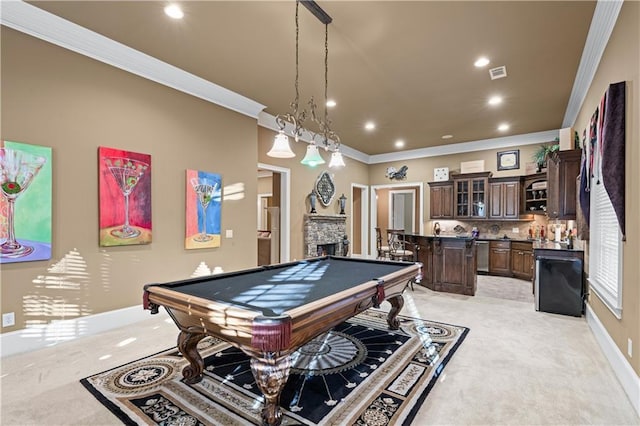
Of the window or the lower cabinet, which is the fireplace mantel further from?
the window

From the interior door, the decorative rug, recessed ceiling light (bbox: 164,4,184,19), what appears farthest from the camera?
the interior door

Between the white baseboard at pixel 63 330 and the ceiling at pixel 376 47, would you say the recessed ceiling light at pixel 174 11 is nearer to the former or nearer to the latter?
the ceiling at pixel 376 47

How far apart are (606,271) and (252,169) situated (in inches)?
180

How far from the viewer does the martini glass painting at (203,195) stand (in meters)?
4.22

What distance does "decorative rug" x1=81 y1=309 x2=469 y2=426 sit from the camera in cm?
192

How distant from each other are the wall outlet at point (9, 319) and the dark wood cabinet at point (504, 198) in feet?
25.7

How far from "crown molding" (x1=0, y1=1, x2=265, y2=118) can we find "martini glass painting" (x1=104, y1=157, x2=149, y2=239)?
1.06 m

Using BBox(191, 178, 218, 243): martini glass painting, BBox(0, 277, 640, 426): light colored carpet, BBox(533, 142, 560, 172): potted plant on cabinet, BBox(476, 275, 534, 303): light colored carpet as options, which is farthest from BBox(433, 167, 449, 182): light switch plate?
BBox(191, 178, 218, 243): martini glass painting

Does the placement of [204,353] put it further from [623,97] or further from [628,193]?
[623,97]

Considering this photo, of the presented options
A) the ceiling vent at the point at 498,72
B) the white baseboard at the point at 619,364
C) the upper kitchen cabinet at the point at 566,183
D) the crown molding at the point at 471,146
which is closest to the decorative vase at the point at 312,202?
the crown molding at the point at 471,146

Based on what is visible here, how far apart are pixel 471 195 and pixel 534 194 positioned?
47.4 inches

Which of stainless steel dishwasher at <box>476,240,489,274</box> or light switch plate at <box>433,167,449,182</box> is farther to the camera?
light switch plate at <box>433,167,449,182</box>

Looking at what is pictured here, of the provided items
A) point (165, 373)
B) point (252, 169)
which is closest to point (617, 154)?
point (165, 373)

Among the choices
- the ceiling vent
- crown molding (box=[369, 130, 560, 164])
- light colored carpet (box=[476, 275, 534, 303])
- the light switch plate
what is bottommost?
light colored carpet (box=[476, 275, 534, 303])
